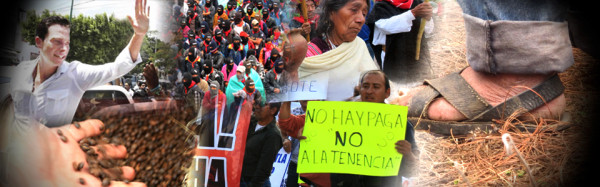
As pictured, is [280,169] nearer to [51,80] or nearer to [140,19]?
[140,19]

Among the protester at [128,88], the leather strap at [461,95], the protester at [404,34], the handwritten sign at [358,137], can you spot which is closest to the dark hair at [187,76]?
the protester at [128,88]

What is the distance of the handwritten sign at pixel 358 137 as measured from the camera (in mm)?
3893

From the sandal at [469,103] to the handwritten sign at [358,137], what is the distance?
165 mm

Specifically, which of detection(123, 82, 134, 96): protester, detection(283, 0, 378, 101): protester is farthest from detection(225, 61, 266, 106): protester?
detection(123, 82, 134, 96): protester

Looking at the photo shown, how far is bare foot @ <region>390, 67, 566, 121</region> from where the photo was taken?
13.0 feet

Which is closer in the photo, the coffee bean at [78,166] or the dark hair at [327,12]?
the coffee bean at [78,166]

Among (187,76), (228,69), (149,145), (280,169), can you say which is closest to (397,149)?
(280,169)

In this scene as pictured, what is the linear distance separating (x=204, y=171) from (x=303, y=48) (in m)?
1.10

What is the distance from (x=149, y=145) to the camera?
4.01 m

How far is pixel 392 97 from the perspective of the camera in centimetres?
402

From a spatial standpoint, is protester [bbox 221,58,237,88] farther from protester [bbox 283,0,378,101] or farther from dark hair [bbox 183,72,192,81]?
protester [bbox 283,0,378,101]

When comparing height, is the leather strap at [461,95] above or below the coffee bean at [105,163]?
above

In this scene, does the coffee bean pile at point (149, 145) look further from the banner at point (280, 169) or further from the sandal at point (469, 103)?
the sandal at point (469, 103)

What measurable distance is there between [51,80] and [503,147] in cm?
291
